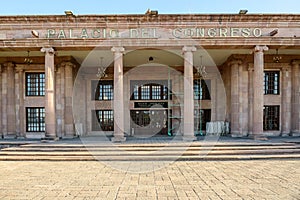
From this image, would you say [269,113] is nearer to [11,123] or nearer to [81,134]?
[81,134]

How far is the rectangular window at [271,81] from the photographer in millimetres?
17438

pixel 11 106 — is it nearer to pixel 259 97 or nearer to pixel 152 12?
pixel 152 12

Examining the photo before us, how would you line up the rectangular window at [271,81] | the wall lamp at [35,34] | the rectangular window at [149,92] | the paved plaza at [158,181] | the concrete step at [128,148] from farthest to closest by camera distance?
the rectangular window at [149,92] → the rectangular window at [271,81] → the wall lamp at [35,34] → the concrete step at [128,148] → the paved plaza at [158,181]

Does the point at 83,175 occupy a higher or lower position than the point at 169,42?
lower

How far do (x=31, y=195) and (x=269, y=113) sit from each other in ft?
55.6

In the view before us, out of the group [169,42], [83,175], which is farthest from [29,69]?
[83,175]

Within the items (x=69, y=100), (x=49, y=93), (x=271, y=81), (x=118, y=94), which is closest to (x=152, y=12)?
(x=118, y=94)

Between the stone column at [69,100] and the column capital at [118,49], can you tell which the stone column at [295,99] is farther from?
the stone column at [69,100]

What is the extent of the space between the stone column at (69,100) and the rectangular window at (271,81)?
14988 millimetres

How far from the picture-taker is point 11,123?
17.0 metres

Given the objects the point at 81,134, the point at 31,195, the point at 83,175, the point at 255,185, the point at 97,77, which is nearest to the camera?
the point at 31,195

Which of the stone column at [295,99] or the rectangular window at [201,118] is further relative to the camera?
the rectangular window at [201,118]

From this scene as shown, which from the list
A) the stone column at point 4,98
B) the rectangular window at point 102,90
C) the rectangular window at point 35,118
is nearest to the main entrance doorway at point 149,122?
the rectangular window at point 102,90

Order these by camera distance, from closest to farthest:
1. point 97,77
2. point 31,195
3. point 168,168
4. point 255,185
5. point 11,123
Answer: point 31,195, point 255,185, point 168,168, point 11,123, point 97,77
